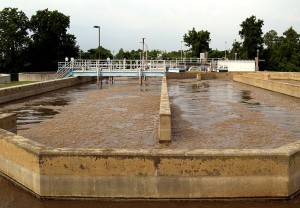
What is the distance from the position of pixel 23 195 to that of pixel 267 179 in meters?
4.84

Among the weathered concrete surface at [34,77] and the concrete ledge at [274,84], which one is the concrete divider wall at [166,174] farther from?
the weathered concrete surface at [34,77]

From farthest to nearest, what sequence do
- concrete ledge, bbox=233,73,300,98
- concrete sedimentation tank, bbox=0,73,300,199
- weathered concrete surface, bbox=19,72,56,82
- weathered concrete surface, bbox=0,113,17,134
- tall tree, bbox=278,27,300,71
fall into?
tall tree, bbox=278,27,300,71 < weathered concrete surface, bbox=19,72,56,82 < concrete ledge, bbox=233,73,300,98 < weathered concrete surface, bbox=0,113,17,134 < concrete sedimentation tank, bbox=0,73,300,199

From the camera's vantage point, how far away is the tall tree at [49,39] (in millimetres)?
54625

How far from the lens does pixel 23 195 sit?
300 inches

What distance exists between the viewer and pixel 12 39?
49844mm

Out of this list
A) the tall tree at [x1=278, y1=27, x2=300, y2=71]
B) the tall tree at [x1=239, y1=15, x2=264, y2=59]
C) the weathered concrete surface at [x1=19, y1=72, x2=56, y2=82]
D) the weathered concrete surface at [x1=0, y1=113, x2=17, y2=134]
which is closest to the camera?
the weathered concrete surface at [x1=0, y1=113, x2=17, y2=134]

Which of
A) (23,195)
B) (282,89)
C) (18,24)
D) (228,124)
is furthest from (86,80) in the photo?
(23,195)

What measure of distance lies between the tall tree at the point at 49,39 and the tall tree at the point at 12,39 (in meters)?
2.40

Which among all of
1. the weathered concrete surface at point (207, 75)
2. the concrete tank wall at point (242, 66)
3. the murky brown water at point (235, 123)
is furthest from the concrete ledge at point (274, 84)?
the concrete tank wall at point (242, 66)

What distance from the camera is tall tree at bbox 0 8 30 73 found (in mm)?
49156

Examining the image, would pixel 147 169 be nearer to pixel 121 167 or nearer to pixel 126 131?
pixel 121 167

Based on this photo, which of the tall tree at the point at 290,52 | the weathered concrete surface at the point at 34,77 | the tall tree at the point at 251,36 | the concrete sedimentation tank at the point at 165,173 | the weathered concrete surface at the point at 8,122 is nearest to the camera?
the concrete sedimentation tank at the point at 165,173

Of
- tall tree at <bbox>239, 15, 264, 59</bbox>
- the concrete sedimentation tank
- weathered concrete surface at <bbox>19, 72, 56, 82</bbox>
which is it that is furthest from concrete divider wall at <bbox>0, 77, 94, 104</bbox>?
tall tree at <bbox>239, 15, 264, 59</bbox>

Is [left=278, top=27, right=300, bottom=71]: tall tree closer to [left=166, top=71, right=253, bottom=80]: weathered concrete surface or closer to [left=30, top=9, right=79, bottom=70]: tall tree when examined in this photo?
[left=166, top=71, right=253, bottom=80]: weathered concrete surface
